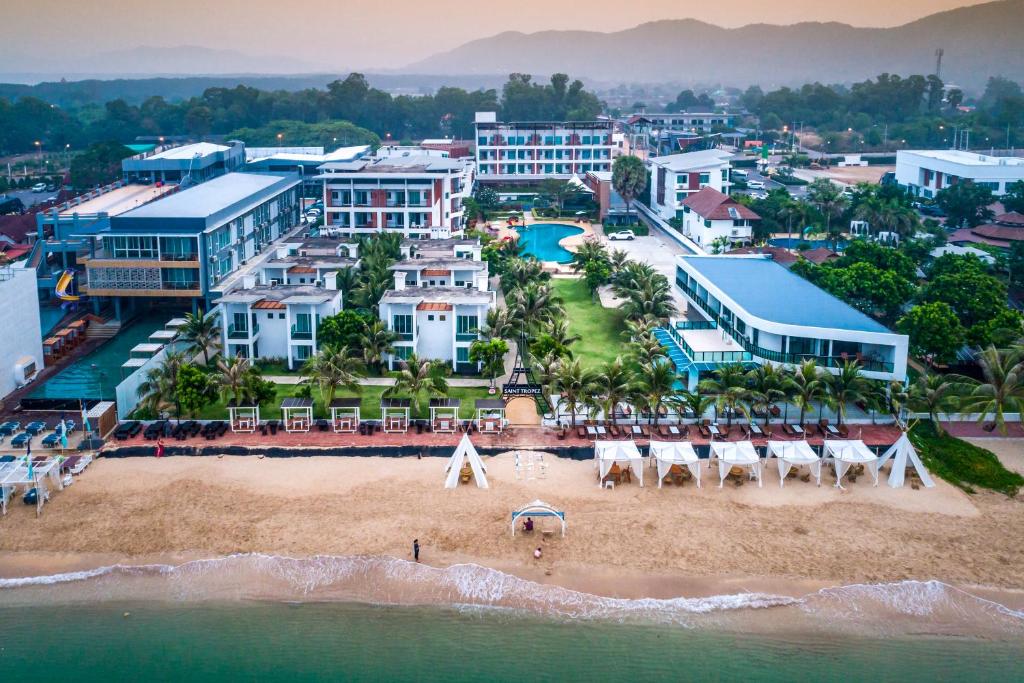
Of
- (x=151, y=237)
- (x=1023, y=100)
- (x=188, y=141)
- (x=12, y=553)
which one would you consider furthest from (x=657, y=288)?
(x=1023, y=100)

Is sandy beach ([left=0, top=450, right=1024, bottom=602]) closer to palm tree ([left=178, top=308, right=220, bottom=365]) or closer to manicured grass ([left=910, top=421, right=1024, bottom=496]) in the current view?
manicured grass ([left=910, top=421, right=1024, bottom=496])

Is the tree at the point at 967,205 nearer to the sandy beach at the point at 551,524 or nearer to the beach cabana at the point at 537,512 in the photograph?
the sandy beach at the point at 551,524

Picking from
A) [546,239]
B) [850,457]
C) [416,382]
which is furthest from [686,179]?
[850,457]

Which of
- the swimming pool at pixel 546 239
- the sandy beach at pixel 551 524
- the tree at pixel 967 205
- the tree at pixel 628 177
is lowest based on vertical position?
the sandy beach at pixel 551 524

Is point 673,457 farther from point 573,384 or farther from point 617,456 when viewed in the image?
point 573,384

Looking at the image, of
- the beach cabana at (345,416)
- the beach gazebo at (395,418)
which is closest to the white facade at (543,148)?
the beach gazebo at (395,418)
